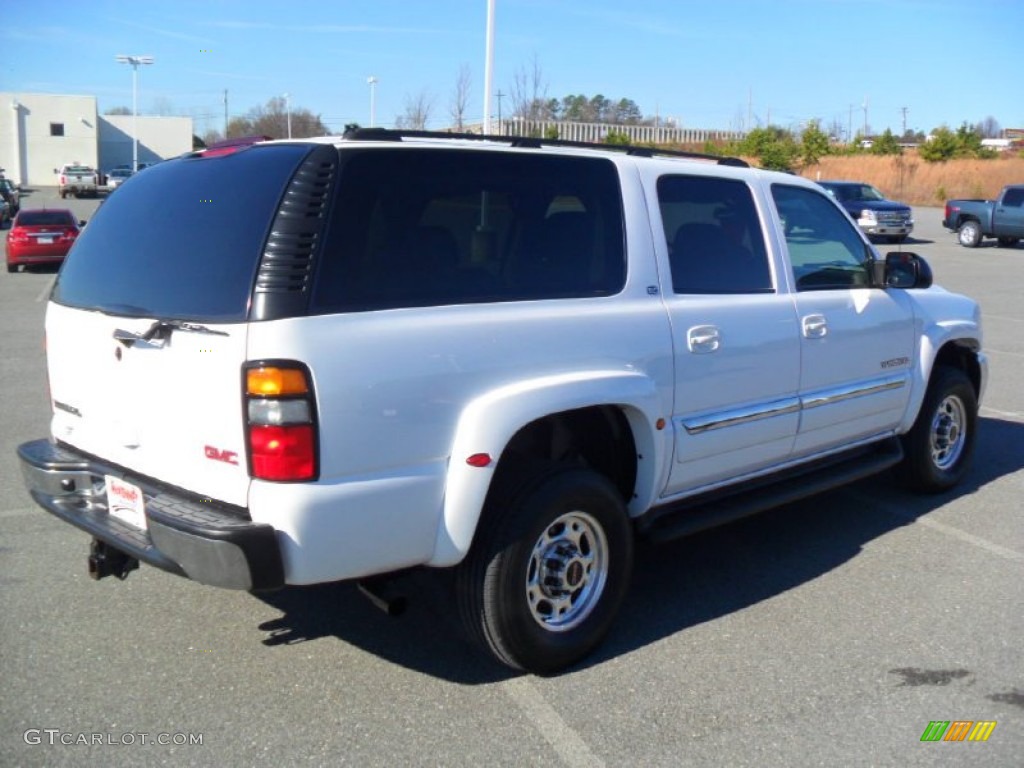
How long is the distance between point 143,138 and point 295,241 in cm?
7529

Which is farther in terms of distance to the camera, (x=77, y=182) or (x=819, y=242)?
(x=77, y=182)

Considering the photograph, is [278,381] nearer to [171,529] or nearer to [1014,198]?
[171,529]

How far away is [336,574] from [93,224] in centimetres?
201

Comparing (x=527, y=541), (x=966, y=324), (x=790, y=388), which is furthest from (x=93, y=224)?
(x=966, y=324)

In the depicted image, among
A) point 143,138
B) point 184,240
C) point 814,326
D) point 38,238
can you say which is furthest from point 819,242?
point 143,138

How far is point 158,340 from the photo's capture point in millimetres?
3352

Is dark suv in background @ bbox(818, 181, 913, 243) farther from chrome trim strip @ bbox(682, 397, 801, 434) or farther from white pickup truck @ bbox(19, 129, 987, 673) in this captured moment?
white pickup truck @ bbox(19, 129, 987, 673)

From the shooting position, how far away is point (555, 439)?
13.3 feet

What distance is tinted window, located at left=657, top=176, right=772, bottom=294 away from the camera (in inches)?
172

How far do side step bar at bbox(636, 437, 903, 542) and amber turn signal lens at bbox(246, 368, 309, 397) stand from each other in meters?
1.84

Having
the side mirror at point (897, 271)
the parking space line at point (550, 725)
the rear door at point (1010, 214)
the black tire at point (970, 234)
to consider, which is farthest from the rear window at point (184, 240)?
the black tire at point (970, 234)

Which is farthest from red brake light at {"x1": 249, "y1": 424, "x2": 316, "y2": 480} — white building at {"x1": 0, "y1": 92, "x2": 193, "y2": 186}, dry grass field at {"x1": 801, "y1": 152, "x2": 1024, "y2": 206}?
white building at {"x1": 0, "y1": 92, "x2": 193, "y2": 186}

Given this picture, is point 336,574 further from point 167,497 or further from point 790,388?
point 790,388

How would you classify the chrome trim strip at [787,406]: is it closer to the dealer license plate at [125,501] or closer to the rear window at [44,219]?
the dealer license plate at [125,501]
